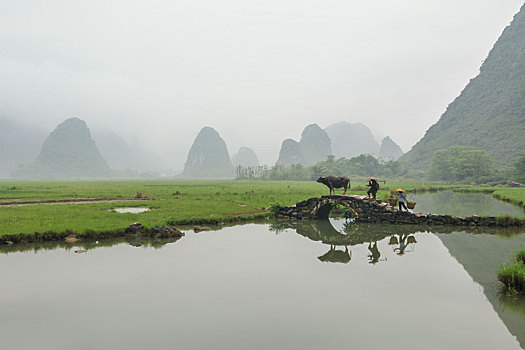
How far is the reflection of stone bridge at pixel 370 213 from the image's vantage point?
53.4 feet

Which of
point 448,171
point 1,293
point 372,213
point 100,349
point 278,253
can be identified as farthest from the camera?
point 448,171

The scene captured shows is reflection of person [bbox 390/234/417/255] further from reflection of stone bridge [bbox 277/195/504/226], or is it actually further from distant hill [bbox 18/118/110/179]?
distant hill [bbox 18/118/110/179]

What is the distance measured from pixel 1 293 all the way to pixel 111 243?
5015 millimetres

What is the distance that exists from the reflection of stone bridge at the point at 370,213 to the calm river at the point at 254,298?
14.0 ft

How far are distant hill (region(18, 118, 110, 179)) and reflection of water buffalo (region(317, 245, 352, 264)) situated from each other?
19697 cm

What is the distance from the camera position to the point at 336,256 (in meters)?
11.0

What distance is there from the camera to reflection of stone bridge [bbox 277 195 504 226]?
16281 mm

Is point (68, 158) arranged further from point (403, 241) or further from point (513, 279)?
point (513, 279)

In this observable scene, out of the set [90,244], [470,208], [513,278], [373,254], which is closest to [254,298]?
[373,254]

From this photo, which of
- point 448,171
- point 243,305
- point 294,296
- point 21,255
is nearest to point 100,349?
point 243,305

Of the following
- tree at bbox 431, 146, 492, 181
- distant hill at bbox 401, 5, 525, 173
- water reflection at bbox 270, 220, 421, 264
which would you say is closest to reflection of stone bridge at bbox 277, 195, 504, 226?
water reflection at bbox 270, 220, 421, 264

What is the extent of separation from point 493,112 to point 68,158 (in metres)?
209

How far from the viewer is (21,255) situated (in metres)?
10.4

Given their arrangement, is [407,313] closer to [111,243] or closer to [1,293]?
[1,293]
